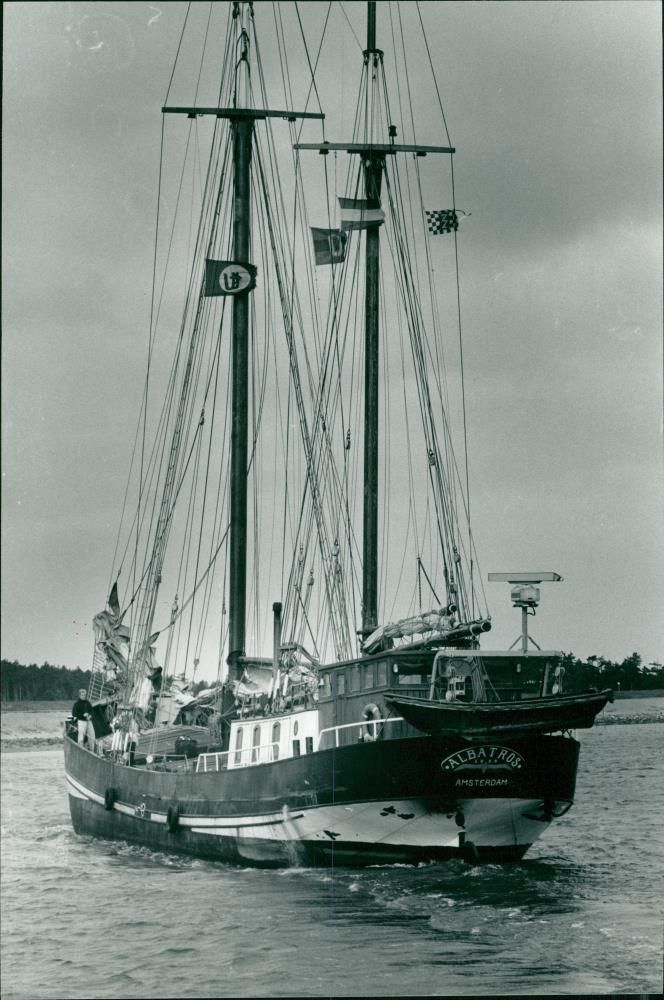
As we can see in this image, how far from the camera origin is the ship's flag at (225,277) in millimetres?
35312

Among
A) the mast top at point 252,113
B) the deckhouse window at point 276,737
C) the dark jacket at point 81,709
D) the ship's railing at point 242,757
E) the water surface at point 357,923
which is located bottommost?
the water surface at point 357,923

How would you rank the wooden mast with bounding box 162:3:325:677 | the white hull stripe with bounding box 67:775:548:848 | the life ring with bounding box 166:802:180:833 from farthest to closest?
the wooden mast with bounding box 162:3:325:677, the life ring with bounding box 166:802:180:833, the white hull stripe with bounding box 67:775:548:848

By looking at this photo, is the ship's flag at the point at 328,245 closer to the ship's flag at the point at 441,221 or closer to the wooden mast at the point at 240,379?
the wooden mast at the point at 240,379

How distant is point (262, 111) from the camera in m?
36.8

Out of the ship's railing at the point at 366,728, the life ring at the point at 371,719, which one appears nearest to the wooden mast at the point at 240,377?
the ship's railing at the point at 366,728

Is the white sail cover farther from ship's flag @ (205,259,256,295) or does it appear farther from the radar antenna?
ship's flag @ (205,259,256,295)

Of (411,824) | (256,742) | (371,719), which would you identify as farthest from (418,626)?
(256,742)

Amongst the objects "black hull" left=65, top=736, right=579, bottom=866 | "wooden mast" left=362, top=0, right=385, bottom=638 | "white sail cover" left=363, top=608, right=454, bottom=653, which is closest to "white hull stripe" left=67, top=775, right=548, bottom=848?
"black hull" left=65, top=736, right=579, bottom=866

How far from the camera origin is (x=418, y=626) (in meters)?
27.4

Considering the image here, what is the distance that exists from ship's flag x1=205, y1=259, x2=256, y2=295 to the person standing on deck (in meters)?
14.9

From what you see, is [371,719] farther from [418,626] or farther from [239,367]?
[239,367]

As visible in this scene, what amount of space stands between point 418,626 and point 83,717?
19.3 metres

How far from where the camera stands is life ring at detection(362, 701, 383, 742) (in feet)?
89.6

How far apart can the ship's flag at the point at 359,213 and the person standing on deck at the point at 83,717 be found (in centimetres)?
1809
